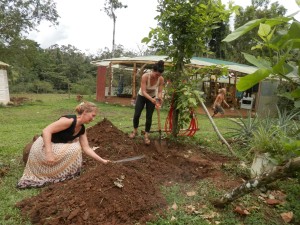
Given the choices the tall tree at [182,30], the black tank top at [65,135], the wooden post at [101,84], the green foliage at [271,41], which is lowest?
the wooden post at [101,84]

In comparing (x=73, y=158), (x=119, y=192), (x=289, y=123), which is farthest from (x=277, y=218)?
(x=289, y=123)

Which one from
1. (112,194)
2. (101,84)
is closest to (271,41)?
(112,194)

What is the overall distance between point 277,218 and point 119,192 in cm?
186

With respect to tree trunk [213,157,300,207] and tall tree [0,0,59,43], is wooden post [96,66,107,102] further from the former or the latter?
tree trunk [213,157,300,207]

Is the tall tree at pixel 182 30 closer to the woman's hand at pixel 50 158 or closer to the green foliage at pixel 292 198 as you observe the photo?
the green foliage at pixel 292 198

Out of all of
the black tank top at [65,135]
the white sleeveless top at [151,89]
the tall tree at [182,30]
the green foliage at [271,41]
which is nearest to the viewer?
the green foliage at [271,41]

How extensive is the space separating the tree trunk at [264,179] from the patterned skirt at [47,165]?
1.96 metres

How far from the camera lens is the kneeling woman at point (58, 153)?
150 inches

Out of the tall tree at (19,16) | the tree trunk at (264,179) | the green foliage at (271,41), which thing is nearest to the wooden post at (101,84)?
the tall tree at (19,16)

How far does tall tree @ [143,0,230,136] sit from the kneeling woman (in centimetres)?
231

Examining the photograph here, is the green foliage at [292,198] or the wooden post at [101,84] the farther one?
the wooden post at [101,84]

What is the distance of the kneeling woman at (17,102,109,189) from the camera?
12.5 ft

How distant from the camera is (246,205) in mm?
3516

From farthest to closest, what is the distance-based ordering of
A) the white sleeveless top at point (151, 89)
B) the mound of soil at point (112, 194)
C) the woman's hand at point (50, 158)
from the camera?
1. the white sleeveless top at point (151, 89)
2. the woman's hand at point (50, 158)
3. the mound of soil at point (112, 194)
